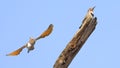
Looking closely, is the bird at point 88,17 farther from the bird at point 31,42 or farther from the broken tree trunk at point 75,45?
the bird at point 31,42

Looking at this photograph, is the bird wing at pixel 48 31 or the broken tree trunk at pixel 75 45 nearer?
the broken tree trunk at pixel 75 45

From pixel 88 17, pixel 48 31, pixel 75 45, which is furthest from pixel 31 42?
pixel 88 17

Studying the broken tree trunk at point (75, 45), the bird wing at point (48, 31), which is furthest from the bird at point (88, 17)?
the bird wing at point (48, 31)

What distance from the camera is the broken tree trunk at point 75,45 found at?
3.70 metres

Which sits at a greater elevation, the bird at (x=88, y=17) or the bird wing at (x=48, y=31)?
the bird wing at (x=48, y=31)

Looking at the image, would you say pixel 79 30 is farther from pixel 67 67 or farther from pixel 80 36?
pixel 67 67

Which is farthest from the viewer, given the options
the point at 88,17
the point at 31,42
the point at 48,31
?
the point at 31,42

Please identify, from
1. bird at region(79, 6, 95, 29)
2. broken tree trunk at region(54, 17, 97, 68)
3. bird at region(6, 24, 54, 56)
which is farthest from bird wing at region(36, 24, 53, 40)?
bird at region(79, 6, 95, 29)

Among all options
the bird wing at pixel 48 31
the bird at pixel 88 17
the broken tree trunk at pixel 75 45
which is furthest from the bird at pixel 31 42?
the bird at pixel 88 17

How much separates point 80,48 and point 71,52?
0.52 feet

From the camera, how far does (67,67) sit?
3824 mm

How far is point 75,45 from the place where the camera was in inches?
149

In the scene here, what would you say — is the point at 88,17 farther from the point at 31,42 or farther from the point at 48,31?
the point at 31,42

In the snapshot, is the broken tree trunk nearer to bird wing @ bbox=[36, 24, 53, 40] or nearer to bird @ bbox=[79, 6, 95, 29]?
bird @ bbox=[79, 6, 95, 29]
